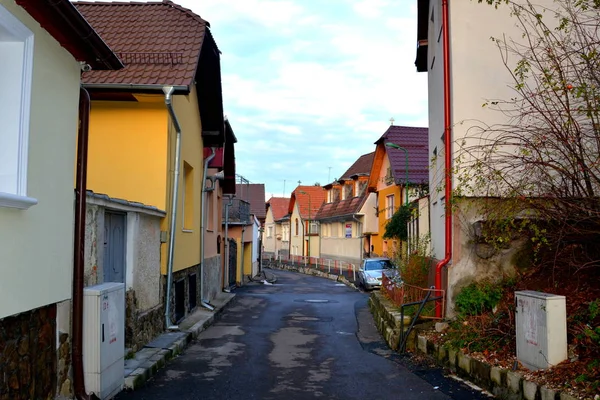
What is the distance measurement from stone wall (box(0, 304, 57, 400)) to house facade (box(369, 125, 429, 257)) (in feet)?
75.5

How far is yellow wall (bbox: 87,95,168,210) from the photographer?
10766mm

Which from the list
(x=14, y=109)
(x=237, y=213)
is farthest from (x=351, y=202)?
(x=14, y=109)

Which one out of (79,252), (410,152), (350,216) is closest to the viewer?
(79,252)

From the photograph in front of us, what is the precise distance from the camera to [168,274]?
1102 cm

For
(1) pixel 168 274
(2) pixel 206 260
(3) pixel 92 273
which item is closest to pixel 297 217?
(2) pixel 206 260

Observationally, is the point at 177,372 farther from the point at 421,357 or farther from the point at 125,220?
the point at 421,357

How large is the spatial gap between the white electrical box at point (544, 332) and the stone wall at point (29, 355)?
16.9 ft

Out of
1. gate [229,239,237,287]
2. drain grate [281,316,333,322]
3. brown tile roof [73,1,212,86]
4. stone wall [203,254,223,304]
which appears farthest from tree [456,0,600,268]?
gate [229,239,237,287]

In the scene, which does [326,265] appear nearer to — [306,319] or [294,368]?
[306,319]

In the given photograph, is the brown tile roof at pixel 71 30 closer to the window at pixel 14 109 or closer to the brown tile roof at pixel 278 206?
the window at pixel 14 109

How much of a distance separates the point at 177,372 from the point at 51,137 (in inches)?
164

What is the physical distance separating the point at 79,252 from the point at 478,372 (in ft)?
16.4

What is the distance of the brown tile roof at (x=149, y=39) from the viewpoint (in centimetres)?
1059

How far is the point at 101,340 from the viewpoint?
20.9 ft
